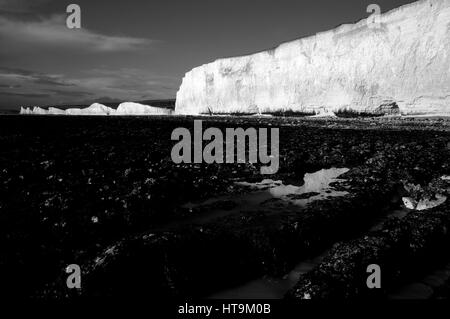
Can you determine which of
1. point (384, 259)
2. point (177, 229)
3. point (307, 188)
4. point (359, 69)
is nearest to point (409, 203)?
point (307, 188)

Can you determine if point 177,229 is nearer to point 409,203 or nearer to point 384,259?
point 384,259

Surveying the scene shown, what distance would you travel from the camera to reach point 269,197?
23.8 feet

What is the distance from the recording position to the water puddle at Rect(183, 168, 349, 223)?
6373 mm

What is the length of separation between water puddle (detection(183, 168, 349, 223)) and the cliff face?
24.5 m

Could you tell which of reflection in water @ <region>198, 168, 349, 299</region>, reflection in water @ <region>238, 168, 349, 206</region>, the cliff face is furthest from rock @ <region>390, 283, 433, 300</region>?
the cliff face

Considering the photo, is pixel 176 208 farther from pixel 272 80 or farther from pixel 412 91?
pixel 272 80

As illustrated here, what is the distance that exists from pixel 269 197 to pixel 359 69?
30.3 metres

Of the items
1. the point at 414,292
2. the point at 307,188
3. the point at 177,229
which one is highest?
the point at 307,188

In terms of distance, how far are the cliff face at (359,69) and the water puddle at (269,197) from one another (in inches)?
966

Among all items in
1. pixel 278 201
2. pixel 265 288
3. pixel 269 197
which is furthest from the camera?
pixel 269 197

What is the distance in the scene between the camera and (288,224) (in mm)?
5008

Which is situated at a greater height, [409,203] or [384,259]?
[409,203]

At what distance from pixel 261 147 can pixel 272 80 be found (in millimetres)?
32311

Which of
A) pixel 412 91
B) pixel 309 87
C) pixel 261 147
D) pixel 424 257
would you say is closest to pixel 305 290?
pixel 424 257
